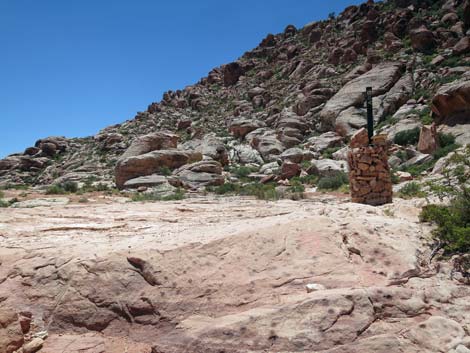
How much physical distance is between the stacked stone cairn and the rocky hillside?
20.6ft

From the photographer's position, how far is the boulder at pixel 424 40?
28328mm

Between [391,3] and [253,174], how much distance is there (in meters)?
31.0

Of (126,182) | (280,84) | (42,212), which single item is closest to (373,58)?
(280,84)

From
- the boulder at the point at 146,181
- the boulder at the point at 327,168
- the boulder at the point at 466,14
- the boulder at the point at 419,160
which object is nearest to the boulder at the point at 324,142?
the boulder at the point at 327,168

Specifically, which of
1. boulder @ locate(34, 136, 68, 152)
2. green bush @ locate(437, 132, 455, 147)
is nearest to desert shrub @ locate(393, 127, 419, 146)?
green bush @ locate(437, 132, 455, 147)

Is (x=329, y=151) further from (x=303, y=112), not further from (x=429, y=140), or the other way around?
(x=303, y=112)

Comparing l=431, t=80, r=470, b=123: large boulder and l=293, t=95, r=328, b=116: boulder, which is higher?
l=293, t=95, r=328, b=116: boulder

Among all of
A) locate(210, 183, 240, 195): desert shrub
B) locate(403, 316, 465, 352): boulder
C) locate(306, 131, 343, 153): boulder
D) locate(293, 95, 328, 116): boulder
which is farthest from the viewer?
locate(293, 95, 328, 116): boulder

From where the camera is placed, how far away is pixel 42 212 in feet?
23.2

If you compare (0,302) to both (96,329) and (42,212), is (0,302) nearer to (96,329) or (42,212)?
(96,329)

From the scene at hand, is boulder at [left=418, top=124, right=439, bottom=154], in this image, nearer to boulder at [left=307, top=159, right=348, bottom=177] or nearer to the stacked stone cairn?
boulder at [left=307, top=159, right=348, bottom=177]

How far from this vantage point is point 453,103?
17.2 meters

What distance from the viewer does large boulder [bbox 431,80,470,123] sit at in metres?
16.7

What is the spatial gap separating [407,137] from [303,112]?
1236 centimetres
